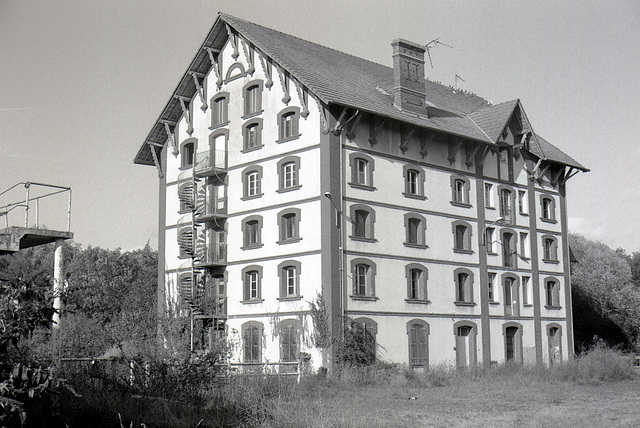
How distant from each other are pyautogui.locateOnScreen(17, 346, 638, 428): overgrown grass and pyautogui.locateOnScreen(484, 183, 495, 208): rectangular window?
9.99 metres

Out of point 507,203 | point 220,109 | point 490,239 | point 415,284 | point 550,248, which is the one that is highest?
point 220,109

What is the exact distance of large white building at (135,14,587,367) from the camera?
32219 millimetres

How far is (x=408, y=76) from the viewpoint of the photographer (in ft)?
120

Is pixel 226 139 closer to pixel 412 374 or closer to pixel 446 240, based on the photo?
pixel 446 240

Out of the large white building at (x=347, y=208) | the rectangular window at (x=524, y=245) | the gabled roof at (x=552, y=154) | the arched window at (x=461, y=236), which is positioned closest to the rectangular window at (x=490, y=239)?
the large white building at (x=347, y=208)

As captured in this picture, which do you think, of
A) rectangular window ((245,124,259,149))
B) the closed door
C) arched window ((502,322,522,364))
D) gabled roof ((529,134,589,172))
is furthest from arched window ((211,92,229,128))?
arched window ((502,322,522,364))

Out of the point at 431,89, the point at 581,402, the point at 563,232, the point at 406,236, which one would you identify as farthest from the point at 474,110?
the point at 581,402

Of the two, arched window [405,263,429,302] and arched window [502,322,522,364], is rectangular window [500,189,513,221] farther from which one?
arched window [405,263,429,302]

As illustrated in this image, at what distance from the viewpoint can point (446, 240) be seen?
36.2 meters

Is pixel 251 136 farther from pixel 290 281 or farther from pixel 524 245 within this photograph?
pixel 524 245

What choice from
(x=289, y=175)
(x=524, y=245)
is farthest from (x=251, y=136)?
(x=524, y=245)

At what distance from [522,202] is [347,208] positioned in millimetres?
13145

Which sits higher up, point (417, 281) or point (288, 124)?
point (288, 124)

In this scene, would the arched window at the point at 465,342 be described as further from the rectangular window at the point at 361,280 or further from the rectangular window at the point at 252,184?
the rectangular window at the point at 252,184
